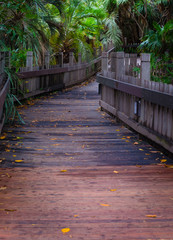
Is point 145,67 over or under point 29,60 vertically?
under

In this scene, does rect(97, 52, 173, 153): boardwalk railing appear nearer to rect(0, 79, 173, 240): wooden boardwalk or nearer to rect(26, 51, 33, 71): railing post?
rect(0, 79, 173, 240): wooden boardwalk

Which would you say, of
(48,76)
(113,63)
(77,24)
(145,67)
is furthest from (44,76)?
(145,67)

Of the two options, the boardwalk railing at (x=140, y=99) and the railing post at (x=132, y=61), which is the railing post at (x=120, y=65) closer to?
the boardwalk railing at (x=140, y=99)

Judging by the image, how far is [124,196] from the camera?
476 centimetres

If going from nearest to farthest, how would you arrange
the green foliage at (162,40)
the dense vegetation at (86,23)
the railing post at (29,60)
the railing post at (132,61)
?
the green foliage at (162,40), the railing post at (132,61), the railing post at (29,60), the dense vegetation at (86,23)

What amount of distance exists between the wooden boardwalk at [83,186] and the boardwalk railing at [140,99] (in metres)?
0.32

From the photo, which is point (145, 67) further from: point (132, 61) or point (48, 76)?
point (48, 76)

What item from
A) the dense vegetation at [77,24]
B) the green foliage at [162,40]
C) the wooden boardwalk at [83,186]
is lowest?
the wooden boardwalk at [83,186]

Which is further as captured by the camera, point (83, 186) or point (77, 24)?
point (77, 24)

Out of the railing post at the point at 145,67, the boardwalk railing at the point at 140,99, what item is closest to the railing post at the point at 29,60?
the boardwalk railing at the point at 140,99

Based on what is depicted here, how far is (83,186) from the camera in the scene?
16.9 feet

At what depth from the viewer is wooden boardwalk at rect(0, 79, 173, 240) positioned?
12.5ft

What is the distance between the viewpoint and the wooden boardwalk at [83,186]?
12.5ft

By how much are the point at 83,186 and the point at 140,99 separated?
352 cm
